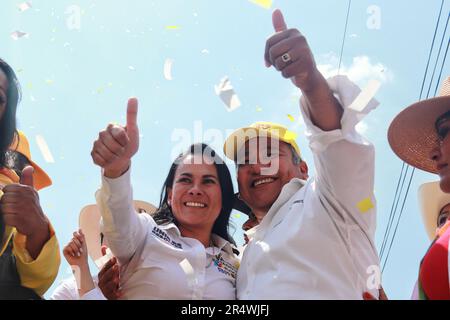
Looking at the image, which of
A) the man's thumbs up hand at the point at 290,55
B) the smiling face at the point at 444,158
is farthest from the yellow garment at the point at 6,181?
the smiling face at the point at 444,158

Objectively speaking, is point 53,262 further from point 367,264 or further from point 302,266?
point 367,264

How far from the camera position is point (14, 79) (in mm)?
3486

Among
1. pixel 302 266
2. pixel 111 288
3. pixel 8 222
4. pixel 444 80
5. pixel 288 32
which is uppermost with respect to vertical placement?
pixel 288 32

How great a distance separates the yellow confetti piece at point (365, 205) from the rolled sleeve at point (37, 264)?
162 cm

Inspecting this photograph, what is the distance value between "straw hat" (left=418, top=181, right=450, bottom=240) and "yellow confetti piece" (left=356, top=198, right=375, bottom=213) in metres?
2.90

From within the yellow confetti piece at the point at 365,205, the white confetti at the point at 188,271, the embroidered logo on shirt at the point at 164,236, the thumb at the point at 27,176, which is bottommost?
the white confetti at the point at 188,271

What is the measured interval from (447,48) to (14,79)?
22.4ft

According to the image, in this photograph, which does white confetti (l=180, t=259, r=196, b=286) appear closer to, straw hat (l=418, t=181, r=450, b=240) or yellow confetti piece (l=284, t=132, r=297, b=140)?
yellow confetti piece (l=284, t=132, r=297, b=140)

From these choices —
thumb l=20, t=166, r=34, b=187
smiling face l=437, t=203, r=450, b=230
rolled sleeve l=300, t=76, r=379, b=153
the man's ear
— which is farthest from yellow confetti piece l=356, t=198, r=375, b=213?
smiling face l=437, t=203, r=450, b=230

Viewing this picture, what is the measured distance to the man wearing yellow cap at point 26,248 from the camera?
109 inches

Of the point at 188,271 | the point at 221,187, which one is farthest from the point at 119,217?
the point at 221,187

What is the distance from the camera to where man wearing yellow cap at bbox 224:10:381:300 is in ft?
8.43

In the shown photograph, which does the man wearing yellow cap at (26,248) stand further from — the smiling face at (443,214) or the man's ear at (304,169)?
the smiling face at (443,214)

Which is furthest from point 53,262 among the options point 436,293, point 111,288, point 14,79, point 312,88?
point 436,293
